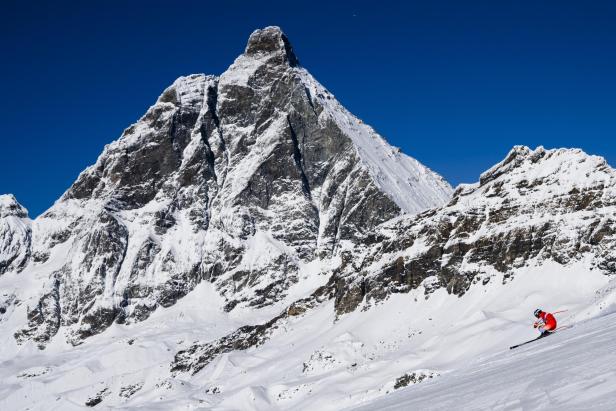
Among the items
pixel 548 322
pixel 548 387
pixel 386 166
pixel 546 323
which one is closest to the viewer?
pixel 548 387

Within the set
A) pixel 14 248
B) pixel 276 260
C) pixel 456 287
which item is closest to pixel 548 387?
pixel 456 287

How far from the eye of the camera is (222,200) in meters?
174

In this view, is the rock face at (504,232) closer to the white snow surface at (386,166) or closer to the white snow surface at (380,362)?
the white snow surface at (380,362)

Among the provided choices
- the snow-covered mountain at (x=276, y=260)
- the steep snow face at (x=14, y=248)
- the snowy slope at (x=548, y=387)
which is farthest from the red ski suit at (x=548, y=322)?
the steep snow face at (x=14, y=248)

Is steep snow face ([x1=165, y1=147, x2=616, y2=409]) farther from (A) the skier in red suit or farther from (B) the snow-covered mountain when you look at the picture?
(A) the skier in red suit

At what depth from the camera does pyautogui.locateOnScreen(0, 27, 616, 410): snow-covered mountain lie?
7262 centimetres

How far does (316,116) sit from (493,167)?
92786mm

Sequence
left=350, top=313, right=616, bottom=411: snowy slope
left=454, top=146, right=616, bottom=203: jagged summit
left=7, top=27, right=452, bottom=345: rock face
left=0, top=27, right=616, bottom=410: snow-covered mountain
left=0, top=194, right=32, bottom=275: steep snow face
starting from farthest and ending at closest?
left=0, top=194, right=32, bottom=275: steep snow face, left=7, top=27, right=452, bottom=345: rock face, left=454, top=146, right=616, bottom=203: jagged summit, left=0, top=27, right=616, bottom=410: snow-covered mountain, left=350, top=313, right=616, bottom=411: snowy slope

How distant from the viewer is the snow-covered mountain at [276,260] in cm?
7262

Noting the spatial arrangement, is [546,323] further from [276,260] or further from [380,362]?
[276,260]

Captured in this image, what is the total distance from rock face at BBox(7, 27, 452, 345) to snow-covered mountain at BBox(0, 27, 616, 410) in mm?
486

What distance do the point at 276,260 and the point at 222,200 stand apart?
26.2 meters

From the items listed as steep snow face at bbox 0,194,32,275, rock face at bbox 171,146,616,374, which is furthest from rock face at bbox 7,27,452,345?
rock face at bbox 171,146,616,374

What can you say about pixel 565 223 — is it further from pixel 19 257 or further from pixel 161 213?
pixel 19 257
